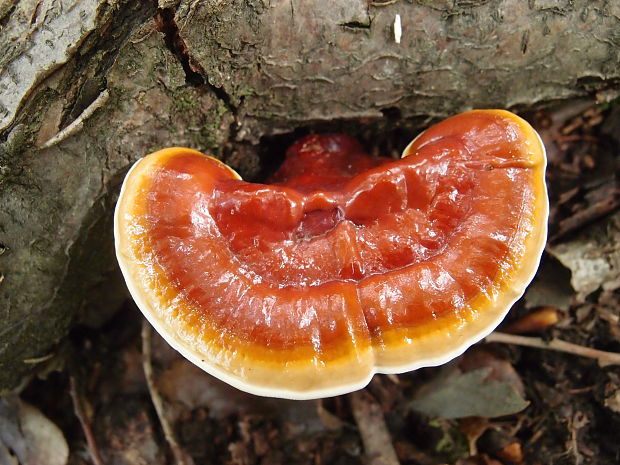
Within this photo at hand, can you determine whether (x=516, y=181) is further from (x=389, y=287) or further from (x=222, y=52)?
(x=222, y=52)

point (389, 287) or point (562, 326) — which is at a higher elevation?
point (389, 287)

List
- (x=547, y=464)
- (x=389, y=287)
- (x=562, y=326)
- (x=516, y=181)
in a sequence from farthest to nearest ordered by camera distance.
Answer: (x=562, y=326)
(x=547, y=464)
(x=516, y=181)
(x=389, y=287)

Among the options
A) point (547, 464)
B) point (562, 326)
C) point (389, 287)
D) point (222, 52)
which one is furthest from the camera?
point (562, 326)

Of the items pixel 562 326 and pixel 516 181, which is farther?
pixel 562 326

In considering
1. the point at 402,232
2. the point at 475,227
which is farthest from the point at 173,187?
the point at 475,227

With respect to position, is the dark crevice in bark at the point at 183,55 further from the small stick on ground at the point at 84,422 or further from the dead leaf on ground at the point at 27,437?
the dead leaf on ground at the point at 27,437

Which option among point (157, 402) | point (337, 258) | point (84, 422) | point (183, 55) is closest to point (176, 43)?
point (183, 55)

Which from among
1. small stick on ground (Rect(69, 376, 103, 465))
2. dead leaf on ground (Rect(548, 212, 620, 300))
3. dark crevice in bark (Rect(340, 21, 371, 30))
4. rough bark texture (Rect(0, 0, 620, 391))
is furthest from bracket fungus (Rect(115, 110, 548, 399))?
small stick on ground (Rect(69, 376, 103, 465))
